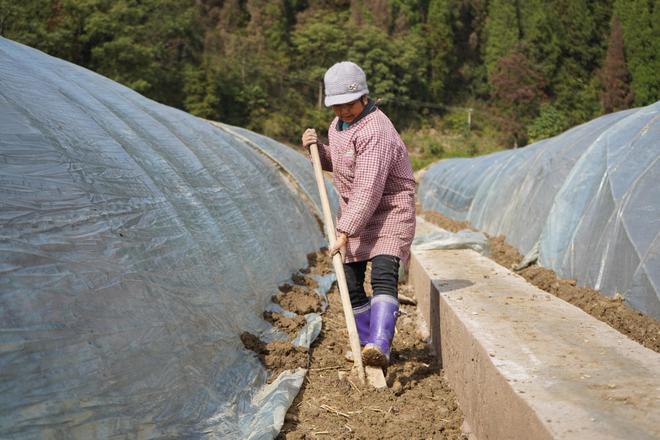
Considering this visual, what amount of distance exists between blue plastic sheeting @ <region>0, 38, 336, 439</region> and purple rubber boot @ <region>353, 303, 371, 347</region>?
577 millimetres

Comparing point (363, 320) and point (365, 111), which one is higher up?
point (365, 111)

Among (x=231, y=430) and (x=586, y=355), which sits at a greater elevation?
(x=586, y=355)

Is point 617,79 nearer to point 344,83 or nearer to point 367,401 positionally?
point 344,83

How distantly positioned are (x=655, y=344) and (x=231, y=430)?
2.33 meters

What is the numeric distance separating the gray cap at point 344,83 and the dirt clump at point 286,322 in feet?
5.06

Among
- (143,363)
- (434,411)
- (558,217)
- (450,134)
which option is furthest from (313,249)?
(450,134)

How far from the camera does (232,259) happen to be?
4125 mm

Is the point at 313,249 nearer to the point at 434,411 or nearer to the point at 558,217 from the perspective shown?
the point at 558,217

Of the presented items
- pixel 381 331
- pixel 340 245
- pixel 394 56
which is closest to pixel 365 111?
pixel 340 245

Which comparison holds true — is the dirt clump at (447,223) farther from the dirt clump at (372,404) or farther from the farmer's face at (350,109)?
the farmer's face at (350,109)

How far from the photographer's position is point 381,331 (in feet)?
10.6

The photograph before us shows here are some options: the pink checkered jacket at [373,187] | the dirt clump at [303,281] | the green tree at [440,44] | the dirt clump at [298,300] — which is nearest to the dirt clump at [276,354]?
the pink checkered jacket at [373,187]

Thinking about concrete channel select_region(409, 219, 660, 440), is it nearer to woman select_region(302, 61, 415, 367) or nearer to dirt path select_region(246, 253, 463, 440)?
dirt path select_region(246, 253, 463, 440)

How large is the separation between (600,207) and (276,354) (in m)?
3.12
